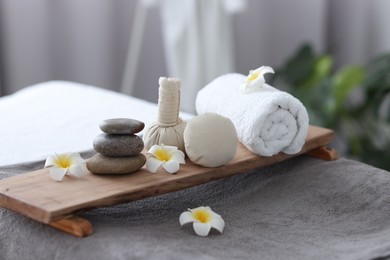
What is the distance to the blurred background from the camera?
8.46 feet

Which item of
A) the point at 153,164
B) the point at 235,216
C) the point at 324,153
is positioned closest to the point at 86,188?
the point at 153,164

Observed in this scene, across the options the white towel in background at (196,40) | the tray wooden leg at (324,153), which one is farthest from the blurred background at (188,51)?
the tray wooden leg at (324,153)

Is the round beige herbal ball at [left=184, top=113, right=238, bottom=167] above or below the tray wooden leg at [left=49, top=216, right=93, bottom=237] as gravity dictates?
above

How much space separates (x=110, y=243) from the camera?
0.93m

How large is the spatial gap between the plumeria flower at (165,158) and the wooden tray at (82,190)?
0.03 feet

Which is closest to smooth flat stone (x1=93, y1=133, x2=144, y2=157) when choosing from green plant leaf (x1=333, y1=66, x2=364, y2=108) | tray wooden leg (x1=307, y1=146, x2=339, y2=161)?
tray wooden leg (x1=307, y1=146, x2=339, y2=161)

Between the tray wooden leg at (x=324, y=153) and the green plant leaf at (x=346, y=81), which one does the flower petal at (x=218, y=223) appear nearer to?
the tray wooden leg at (x=324, y=153)

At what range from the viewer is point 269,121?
1.18 meters

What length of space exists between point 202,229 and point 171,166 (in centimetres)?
12

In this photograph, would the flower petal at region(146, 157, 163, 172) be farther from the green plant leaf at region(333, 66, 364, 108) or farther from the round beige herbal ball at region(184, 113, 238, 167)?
the green plant leaf at region(333, 66, 364, 108)

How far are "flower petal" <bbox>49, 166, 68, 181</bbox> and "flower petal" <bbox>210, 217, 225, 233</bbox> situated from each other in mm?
218

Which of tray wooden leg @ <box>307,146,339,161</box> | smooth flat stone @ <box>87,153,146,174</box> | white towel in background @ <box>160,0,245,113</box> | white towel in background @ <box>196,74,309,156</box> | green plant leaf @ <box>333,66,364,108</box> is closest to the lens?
smooth flat stone @ <box>87,153,146,174</box>

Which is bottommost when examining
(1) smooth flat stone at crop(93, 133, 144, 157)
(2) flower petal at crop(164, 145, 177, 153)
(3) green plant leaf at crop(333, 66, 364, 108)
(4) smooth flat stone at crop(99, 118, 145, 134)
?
(3) green plant leaf at crop(333, 66, 364, 108)

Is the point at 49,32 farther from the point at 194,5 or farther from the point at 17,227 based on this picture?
the point at 17,227
